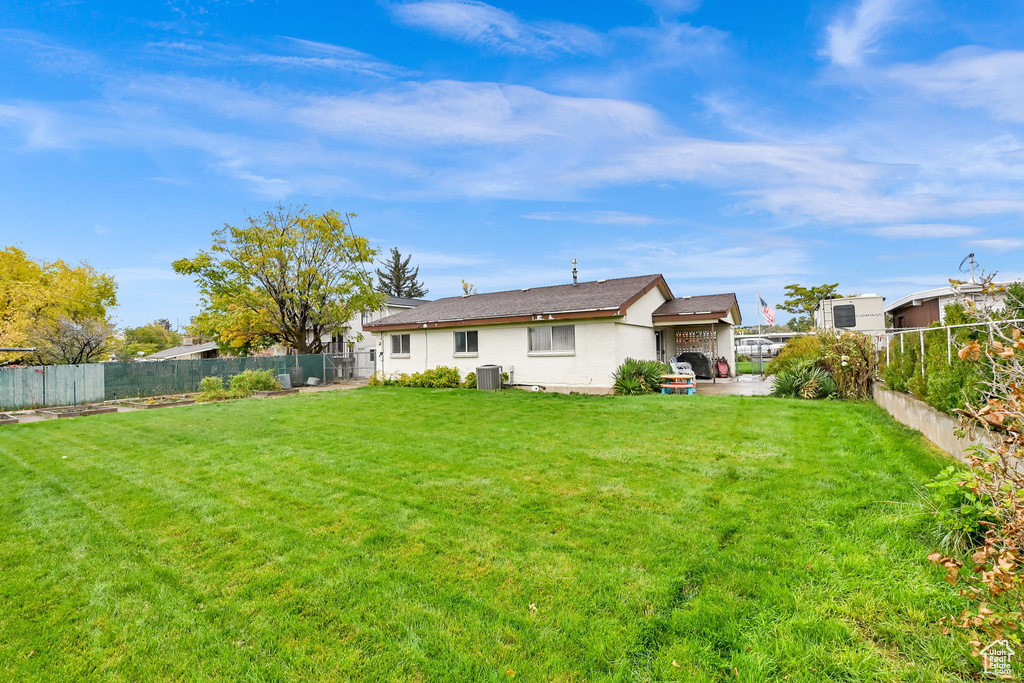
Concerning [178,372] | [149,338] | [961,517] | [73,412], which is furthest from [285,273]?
[149,338]

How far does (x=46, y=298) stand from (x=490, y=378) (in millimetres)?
28514

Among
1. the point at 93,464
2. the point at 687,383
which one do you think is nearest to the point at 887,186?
the point at 687,383

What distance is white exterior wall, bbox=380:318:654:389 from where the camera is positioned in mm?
15742

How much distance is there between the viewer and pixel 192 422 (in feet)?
36.4

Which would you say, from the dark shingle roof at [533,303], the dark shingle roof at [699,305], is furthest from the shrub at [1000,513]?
the dark shingle roof at [699,305]

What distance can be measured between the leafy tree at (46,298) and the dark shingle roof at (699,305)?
87.6 feet

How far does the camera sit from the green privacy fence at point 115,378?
16453 millimetres

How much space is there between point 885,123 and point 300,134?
17.3 metres

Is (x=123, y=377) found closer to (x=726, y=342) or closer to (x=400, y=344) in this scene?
(x=400, y=344)

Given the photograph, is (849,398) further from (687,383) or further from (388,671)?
(388,671)

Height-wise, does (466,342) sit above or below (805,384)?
above

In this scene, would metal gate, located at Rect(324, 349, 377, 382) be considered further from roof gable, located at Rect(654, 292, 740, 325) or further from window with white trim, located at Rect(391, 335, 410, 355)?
roof gable, located at Rect(654, 292, 740, 325)

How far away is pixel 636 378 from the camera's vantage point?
15117 mm

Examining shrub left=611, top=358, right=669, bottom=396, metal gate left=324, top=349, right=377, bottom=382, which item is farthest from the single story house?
shrub left=611, top=358, right=669, bottom=396
